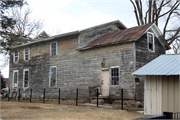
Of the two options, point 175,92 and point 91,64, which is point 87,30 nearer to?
point 91,64

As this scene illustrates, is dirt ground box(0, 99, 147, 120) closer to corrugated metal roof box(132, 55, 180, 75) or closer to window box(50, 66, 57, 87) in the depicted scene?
corrugated metal roof box(132, 55, 180, 75)

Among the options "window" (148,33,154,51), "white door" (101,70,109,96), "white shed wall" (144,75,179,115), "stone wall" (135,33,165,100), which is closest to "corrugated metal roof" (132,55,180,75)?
"white shed wall" (144,75,179,115)

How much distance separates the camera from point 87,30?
20.1 metres

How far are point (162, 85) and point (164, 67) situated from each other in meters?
0.88

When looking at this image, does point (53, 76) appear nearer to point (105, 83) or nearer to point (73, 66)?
point (73, 66)

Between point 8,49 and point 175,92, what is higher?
point 8,49

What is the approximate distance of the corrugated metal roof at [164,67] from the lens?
994cm

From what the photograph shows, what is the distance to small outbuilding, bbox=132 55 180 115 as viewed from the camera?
396 inches

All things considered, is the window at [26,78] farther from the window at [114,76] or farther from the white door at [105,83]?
the window at [114,76]

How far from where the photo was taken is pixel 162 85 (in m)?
10.6

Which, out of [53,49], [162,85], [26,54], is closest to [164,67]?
[162,85]

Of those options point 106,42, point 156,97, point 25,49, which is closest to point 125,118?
point 156,97

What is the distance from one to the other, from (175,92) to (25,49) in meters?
19.4

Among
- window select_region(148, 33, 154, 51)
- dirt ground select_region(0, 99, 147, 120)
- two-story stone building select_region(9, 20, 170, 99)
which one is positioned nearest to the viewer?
dirt ground select_region(0, 99, 147, 120)
